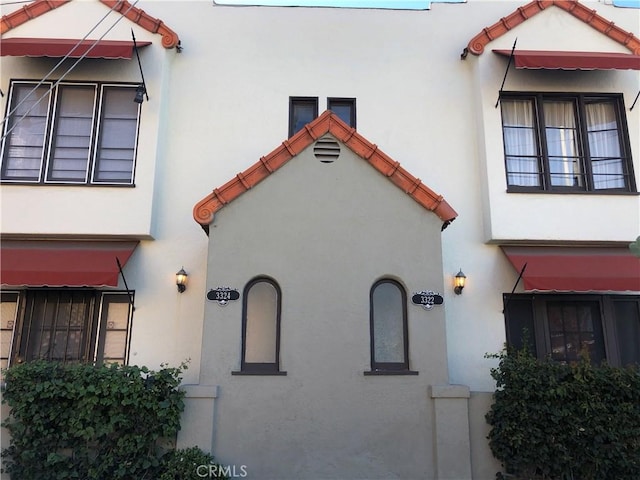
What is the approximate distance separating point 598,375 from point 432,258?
295 cm

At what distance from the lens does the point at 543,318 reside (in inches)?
418

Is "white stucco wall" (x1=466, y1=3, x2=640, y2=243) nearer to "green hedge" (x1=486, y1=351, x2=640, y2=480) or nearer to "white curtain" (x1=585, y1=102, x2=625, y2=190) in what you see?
"white curtain" (x1=585, y1=102, x2=625, y2=190)

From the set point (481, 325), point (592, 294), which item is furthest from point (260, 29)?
point (592, 294)

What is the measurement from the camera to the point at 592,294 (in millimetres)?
10734

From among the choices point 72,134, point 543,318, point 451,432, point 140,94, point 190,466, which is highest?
point 140,94

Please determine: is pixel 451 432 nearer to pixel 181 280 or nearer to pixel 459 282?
pixel 459 282

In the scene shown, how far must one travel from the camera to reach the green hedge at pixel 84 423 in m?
7.90

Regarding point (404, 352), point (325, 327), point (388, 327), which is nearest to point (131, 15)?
point (325, 327)

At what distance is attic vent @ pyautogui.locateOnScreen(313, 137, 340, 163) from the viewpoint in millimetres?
9344

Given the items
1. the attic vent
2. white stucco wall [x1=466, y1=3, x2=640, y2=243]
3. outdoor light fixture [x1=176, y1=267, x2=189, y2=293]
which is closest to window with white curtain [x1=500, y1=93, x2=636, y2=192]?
white stucco wall [x1=466, y1=3, x2=640, y2=243]

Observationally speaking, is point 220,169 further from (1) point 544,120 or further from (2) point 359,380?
(1) point 544,120

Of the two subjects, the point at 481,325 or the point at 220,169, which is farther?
the point at 220,169

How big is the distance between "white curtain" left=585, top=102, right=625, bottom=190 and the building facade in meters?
0.04

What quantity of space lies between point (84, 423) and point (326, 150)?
18.3 ft
